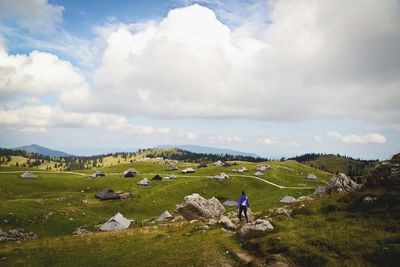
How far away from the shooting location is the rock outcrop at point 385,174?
121 ft

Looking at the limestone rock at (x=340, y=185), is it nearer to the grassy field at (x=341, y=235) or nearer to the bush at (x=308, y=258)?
the grassy field at (x=341, y=235)

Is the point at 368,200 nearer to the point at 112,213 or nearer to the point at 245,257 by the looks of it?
the point at 245,257

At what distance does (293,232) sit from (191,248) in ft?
31.4

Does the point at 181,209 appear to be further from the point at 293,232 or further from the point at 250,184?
the point at 250,184

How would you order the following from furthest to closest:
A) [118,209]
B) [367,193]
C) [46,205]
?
[118,209]
[46,205]
[367,193]

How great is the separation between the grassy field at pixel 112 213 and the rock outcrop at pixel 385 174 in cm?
2043

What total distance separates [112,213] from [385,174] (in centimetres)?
5994

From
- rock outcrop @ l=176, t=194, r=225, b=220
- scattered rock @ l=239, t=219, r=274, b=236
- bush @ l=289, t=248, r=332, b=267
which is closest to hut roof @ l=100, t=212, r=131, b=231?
rock outcrop @ l=176, t=194, r=225, b=220

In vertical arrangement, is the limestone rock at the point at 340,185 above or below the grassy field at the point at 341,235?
above

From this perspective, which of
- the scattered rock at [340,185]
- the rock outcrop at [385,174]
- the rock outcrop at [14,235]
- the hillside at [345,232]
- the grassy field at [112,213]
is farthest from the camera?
the scattered rock at [340,185]

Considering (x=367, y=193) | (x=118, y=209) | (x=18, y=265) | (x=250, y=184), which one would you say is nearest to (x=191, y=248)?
(x=18, y=265)

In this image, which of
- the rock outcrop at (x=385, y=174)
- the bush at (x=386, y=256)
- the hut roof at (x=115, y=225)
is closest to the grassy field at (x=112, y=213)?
the hut roof at (x=115, y=225)

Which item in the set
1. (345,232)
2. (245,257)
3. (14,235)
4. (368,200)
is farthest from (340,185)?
(14,235)

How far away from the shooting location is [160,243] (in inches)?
1251
